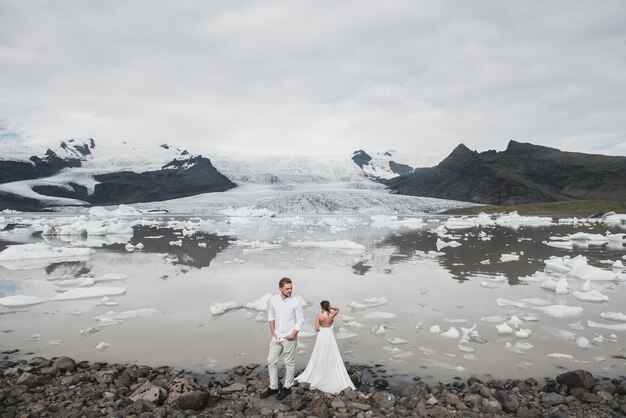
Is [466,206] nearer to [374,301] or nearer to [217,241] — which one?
[217,241]

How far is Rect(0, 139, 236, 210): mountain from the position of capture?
145250 mm

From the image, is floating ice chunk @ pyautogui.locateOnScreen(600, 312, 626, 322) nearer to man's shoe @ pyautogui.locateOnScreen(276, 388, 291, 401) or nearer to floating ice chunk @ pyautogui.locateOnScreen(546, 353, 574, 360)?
floating ice chunk @ pyautogui.locateOnScreen(546, 353, 574, 360)

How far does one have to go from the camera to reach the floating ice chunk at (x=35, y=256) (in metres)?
22.5

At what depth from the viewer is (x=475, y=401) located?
6.79 m

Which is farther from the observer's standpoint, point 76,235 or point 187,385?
point 76,235

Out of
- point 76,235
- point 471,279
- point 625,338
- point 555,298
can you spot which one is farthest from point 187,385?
point 76,235

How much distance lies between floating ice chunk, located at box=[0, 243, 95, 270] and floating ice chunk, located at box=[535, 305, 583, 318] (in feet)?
73.8

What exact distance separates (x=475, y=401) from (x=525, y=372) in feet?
6.88

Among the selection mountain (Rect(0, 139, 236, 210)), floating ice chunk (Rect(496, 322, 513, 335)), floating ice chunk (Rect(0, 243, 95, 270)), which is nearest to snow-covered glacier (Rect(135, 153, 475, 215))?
mountain (Rect(0, 139, 236, 210))

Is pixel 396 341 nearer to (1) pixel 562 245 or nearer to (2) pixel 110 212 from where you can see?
(1) pixel 562 245

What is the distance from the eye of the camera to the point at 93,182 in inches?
6545

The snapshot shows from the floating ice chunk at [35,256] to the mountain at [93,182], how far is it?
130644 mm

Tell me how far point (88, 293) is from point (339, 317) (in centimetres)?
892

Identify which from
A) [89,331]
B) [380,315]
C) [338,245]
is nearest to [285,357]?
[380,315]
